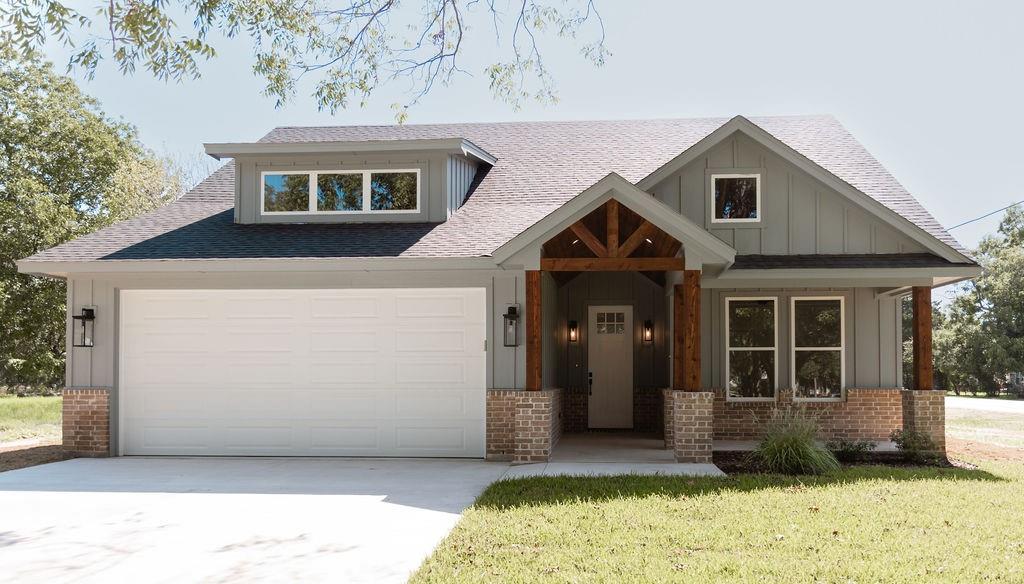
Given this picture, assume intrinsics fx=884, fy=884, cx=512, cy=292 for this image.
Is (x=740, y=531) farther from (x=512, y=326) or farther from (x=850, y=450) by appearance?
(x=850, y=450)

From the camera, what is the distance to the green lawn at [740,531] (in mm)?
6270

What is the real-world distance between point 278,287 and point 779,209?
298 inches

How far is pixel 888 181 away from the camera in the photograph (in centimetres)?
1473

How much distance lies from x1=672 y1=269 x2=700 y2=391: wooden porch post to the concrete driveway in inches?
103

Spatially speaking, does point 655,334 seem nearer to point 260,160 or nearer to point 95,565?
point 260,160

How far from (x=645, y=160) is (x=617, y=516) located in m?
8.98

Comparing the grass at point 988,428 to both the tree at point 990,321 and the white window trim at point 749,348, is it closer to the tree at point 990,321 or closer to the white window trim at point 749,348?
the white window trim at point 749,348

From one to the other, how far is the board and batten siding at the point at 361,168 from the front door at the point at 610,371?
3.88 meters

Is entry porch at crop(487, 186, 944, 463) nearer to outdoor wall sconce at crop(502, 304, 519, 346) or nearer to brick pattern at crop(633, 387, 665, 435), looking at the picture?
brick pattern at crop(633, 387, 665, 435)

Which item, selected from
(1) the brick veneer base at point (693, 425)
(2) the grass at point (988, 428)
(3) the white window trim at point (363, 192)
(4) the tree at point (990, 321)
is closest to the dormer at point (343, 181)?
(3) the white window trim at point (363, 192)

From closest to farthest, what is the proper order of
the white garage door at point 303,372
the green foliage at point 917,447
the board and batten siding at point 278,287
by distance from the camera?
the green foliage at point 917,447, the board and batten siding at point 278,287, the white garage door at point 303,372

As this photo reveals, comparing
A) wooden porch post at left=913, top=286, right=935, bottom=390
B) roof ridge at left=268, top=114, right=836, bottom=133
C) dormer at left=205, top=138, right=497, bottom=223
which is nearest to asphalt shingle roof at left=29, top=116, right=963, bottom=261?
roof ridge at left=268, top=114, right=836, bottom=133

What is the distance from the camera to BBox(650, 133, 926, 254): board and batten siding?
13219mm

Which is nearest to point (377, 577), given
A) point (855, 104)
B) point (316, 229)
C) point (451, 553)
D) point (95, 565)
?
point (451, 553)
